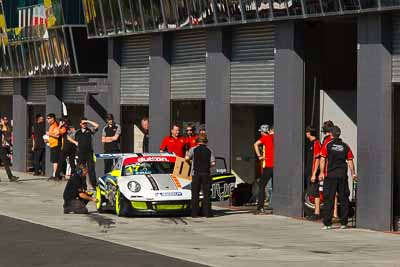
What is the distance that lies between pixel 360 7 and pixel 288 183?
4150mm

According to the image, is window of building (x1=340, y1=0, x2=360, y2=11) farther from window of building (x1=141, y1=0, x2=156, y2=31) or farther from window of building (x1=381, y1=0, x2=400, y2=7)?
window of building (x1=141, y1=0, x2=156, y2=31)

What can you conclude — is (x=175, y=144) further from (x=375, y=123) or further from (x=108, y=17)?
(x=375, y=123)

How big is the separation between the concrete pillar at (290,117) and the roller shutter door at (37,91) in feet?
50.8

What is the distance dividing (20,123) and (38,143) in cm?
331

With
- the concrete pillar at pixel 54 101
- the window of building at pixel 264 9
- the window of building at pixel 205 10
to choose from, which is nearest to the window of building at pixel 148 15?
the window of building at pixel 205 10

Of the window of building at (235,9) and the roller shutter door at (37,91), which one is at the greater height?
the window of building at (235,9)

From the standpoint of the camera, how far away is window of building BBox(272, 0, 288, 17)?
75.4 feet

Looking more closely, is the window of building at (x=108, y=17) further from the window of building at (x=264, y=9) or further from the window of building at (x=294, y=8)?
the window of building at (x=294, y=8)

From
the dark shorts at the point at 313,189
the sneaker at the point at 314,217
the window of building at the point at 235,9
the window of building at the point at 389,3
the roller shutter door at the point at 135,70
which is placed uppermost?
the window of building at the point at 235,9

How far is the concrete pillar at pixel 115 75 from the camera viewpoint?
3145 centimetres

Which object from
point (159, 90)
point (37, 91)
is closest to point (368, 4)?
point (159, 90)

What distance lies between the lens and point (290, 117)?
23.2 m

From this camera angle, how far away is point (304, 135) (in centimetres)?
2314

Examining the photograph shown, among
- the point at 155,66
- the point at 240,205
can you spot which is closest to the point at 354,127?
the point at 240,205
